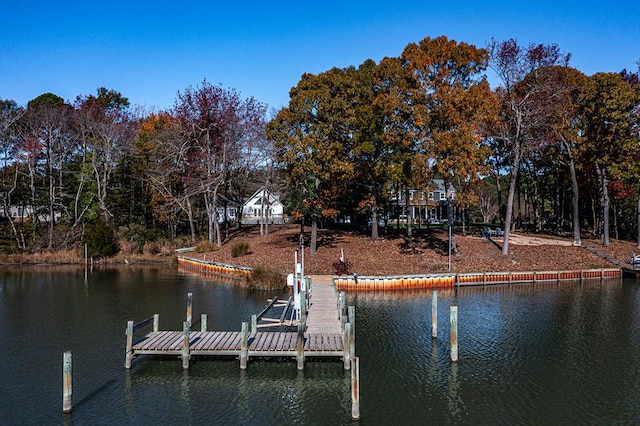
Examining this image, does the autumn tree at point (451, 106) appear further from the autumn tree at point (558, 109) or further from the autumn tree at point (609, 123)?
the autumn tree at point (609, 123)

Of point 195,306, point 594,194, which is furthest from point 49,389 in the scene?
point 594,194

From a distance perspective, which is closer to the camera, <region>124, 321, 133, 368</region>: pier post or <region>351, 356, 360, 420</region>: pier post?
<region>351, 356, 360, 420</region>: pier post

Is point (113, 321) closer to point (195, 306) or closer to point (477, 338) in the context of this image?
point (195, 306)

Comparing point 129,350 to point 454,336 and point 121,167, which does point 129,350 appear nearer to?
point 454,336

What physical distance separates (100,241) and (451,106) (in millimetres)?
36475

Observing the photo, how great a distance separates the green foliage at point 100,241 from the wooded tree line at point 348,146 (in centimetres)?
100

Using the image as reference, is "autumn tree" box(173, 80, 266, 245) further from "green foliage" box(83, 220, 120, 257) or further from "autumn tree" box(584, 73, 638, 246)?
"autumn tree" box(584, 73, 638, 246)

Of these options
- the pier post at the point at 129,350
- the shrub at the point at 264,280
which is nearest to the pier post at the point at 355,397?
the pier post at the point at 129,350

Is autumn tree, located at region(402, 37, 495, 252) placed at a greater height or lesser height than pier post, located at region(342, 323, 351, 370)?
greater

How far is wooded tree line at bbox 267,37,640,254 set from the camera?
1502 inches

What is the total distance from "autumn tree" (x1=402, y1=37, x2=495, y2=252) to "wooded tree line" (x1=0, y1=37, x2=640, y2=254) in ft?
0.33

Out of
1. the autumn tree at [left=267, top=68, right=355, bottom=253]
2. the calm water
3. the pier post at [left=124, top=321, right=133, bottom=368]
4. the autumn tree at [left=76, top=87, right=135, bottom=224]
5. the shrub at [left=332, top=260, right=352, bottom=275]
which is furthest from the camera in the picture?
→ the autumn tree at [left=76, top=87, right=135, bottom=224]

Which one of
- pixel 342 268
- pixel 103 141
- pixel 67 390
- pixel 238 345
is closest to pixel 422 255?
pixel 342 268

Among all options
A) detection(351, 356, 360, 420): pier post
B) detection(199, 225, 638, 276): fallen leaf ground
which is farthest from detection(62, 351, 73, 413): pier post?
detection(199, 225, 638, 276): fallen leaf ground
